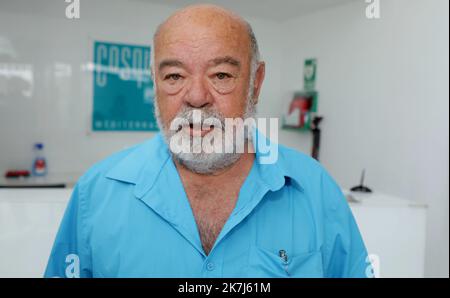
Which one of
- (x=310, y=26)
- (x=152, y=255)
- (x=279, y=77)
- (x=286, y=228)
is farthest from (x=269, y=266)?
(x=310, y=26)

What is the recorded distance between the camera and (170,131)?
57 centimetres

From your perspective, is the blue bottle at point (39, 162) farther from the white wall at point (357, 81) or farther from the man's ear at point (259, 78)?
the man's ear at point (259, 78)

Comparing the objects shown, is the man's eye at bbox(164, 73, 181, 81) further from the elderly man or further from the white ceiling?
the white ceiling

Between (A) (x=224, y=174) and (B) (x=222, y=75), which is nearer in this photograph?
(B) (x=222, y=75)

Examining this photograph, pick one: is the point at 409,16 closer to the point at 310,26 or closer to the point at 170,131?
the point at 310,26

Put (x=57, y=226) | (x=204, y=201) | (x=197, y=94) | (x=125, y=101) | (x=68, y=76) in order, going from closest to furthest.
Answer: (x=197, y=94) < (x=204, y=201) < (x=57, y=226) < (x=125, y=101) < (x=68, y=76)

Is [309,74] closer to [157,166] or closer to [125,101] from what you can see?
[157,166]

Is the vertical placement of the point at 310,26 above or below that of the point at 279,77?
above

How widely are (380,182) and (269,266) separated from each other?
→ 59 cm

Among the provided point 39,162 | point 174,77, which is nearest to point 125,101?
point 39,162

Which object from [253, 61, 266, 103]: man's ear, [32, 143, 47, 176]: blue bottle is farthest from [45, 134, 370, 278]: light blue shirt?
[32, 143, 47, 176]: blue bottle

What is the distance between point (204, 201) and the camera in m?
0.63

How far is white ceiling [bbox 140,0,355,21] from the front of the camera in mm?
616

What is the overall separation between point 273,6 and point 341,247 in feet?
1.34
